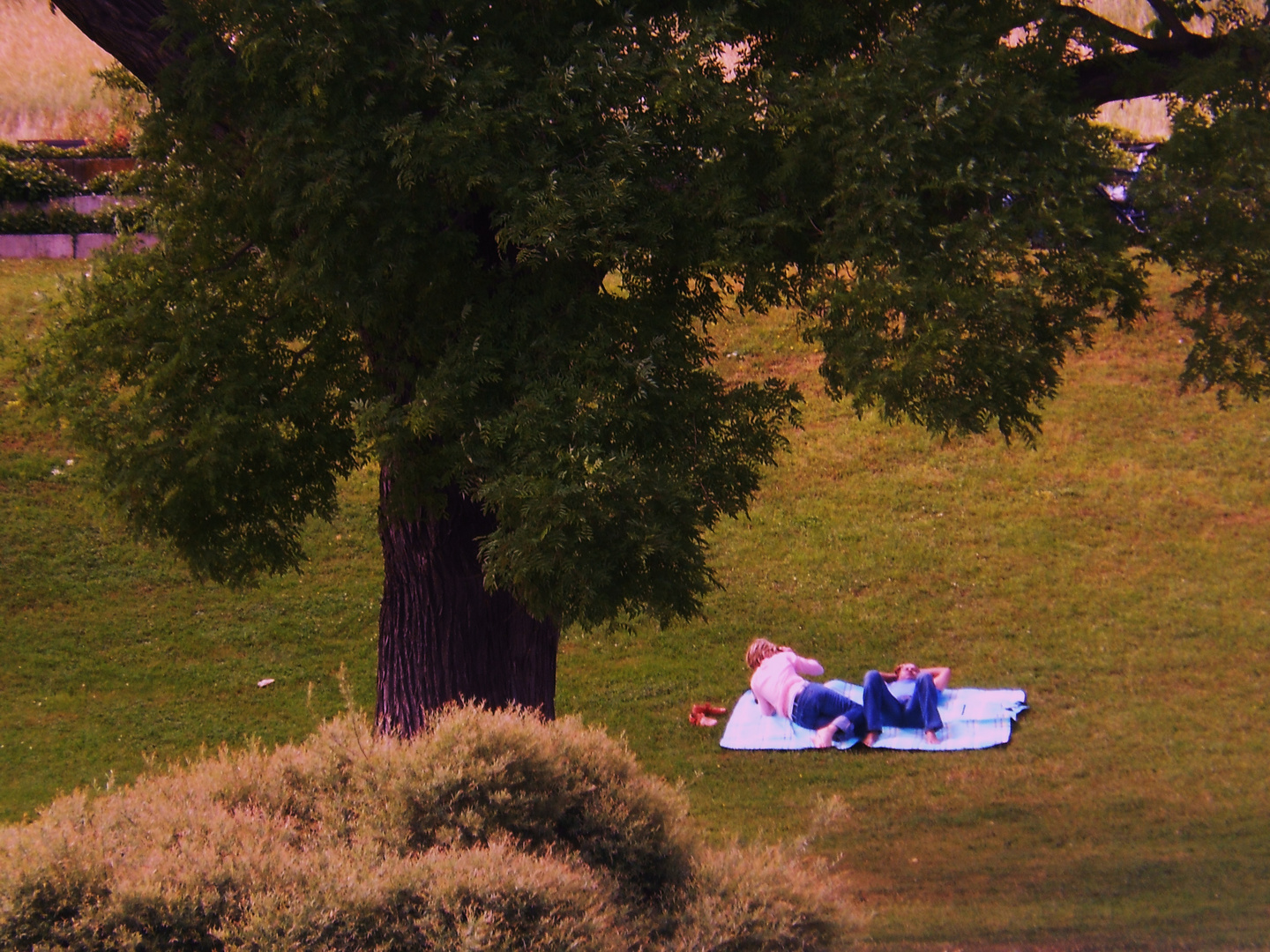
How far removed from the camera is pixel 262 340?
253 inches

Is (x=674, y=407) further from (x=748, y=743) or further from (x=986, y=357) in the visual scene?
(x=748, y=743)

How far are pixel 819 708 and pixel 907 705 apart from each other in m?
0.93

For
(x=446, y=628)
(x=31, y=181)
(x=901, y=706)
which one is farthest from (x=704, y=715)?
(x=31, y=181)

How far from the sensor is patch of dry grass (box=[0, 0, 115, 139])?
2028 centimetres

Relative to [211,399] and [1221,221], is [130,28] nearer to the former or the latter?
[211,399]

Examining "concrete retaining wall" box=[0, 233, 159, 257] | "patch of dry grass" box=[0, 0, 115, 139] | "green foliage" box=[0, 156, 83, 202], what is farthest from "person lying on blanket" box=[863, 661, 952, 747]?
"patch of dry grass" box=[0, 0, 115, 139]

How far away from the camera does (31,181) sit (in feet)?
56.5

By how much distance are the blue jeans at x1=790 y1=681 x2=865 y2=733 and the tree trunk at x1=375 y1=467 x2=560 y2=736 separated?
11.2 ft

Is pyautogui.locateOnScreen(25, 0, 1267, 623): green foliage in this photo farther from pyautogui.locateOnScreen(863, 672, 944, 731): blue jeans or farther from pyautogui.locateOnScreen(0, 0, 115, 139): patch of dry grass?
pyautogui.locateOnScreen(0, 0, 115, 139): patch of dry grass

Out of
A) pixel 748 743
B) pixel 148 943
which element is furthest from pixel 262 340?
pixel 748 743

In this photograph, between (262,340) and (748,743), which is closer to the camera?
(262,340)

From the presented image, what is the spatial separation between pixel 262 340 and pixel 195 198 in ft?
3.09

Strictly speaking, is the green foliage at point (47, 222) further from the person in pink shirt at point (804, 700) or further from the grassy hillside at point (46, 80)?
the person in pink shirt at point (804, 700)

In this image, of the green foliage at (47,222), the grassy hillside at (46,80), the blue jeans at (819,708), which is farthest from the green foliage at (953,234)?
the grassy hillside at (46,80)
